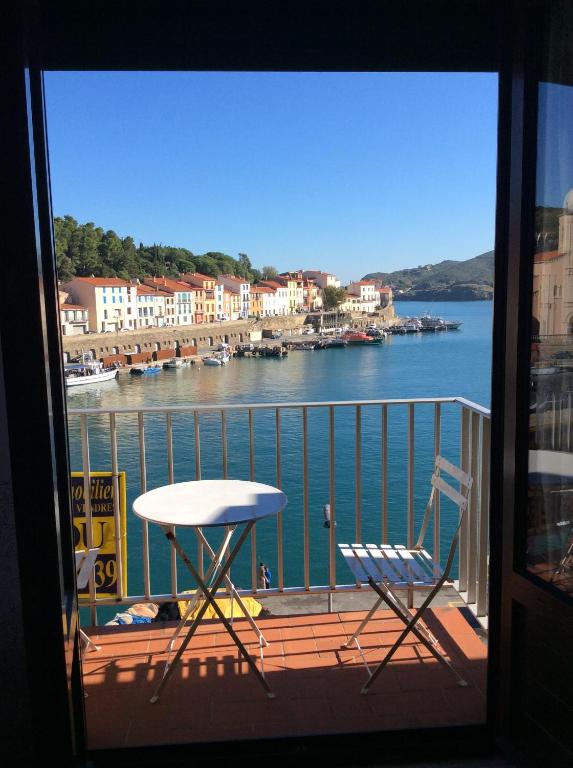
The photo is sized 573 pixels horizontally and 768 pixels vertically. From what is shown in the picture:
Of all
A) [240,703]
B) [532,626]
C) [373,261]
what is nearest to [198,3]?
[532,626]

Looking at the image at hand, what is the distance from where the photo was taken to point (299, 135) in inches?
1599

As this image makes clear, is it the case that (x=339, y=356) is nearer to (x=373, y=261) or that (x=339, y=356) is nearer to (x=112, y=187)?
(x=373, y=261)

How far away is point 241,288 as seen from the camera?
4141cm

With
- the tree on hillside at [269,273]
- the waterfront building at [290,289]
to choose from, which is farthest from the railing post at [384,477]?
the tree on hillside at [269,273]

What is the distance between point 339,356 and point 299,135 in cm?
1499

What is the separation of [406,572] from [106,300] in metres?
31.7

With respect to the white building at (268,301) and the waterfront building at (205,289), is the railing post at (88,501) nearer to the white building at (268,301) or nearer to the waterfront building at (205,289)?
the waterfront building at (205,289)

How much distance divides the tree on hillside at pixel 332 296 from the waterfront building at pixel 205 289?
296 inches

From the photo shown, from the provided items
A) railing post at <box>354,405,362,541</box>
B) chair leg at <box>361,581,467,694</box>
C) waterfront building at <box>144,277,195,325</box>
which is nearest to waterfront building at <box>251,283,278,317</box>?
waterfront building at <box>144,277,195,325</box>

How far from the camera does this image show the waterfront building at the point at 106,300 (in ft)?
98.0

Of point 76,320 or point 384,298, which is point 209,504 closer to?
point 76,320

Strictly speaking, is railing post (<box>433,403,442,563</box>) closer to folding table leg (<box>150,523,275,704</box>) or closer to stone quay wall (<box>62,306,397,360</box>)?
folding table leg (<box>150,523,275,704</box>)

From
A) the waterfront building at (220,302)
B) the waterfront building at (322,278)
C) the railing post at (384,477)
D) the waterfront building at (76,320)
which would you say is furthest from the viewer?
the waterfront building at (322,278)

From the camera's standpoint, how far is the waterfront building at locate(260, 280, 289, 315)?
41.3 metres
